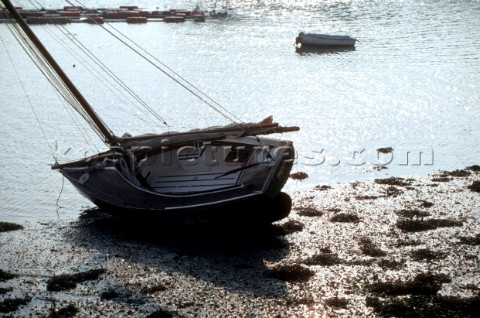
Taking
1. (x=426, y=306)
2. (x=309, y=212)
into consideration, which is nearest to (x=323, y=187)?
(x=309, y=212)

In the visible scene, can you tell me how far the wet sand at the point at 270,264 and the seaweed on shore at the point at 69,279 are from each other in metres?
0.03

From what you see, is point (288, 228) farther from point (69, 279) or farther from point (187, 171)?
point (69, 279)

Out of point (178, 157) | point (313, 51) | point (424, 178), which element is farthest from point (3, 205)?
point (313, 51)

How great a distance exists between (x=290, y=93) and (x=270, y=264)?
105 feet

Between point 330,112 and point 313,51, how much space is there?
2850cm

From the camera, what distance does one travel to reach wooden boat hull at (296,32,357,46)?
72.0 m

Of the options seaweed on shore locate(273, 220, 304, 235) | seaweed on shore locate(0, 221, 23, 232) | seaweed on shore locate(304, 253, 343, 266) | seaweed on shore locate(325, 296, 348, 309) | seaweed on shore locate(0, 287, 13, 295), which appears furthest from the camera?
seaweed on shore locate(0, 221, 23, 232)

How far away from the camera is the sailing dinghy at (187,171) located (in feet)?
73.3

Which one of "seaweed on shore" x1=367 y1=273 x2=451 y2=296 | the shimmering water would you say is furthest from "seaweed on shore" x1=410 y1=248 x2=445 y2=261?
the shimmering water

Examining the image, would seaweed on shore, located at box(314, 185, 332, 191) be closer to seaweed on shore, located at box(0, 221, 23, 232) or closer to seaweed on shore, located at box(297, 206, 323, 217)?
seaweed on shore, located at box(297, 206, 323, 217)

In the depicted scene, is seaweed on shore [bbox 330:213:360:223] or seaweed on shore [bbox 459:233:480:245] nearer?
seaweed on shore [bbox 459:233:480:245]

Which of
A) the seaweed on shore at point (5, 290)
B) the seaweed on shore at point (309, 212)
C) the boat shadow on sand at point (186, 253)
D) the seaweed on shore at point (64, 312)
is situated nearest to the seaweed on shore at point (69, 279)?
the boat shadow on sand at point (186, 253)

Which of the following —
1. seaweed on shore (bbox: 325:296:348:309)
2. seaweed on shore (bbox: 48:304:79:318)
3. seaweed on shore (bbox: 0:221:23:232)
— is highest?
seaweed on shore (bbox: 325:296:348:309)

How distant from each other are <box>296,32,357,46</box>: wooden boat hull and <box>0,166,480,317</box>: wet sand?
152 ft
